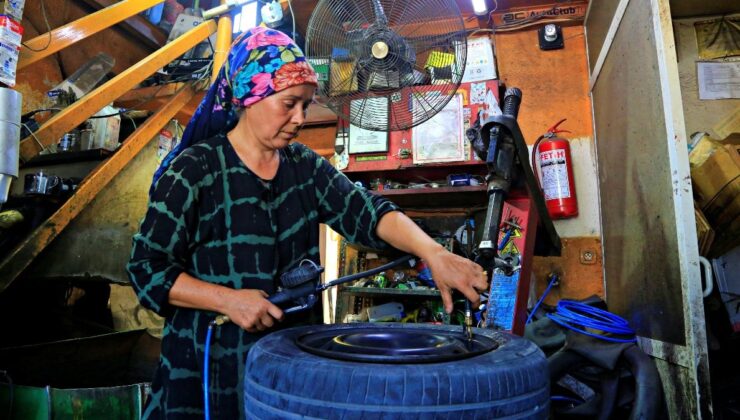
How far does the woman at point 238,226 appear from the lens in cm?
105

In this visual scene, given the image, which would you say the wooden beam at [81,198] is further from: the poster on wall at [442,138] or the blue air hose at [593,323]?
the blue air hose at [593,323]

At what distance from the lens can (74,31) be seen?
270cm

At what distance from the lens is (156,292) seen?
1023mm

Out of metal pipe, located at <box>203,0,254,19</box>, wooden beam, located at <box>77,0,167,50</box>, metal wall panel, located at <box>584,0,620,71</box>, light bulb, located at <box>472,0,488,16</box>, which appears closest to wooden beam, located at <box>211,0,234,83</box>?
metal pipe, located at <box>203,0,254,19</box>

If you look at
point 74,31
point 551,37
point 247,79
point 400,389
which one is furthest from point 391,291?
point 74,31

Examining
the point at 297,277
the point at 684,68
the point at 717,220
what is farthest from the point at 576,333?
the point at 684,68

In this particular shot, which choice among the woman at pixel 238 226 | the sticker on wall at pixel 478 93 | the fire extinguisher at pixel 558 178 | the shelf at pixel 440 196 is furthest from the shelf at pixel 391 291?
the woman at pixel 238 226

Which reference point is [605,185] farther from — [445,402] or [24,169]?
[24,169]

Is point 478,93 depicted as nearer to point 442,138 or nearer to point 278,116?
point 442,138

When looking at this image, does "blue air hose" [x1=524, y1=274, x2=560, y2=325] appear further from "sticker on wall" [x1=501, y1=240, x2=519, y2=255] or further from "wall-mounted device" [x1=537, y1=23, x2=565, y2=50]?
"wall-mounted device" [x1=537, y1=23, x2=565, y2=50]

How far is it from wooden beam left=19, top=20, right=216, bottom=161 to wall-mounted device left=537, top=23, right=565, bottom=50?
250 cm

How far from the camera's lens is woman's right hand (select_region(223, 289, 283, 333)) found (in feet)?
3.33

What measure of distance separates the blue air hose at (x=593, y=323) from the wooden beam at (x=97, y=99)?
2640 mm

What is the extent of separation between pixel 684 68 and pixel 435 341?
10.8ft
